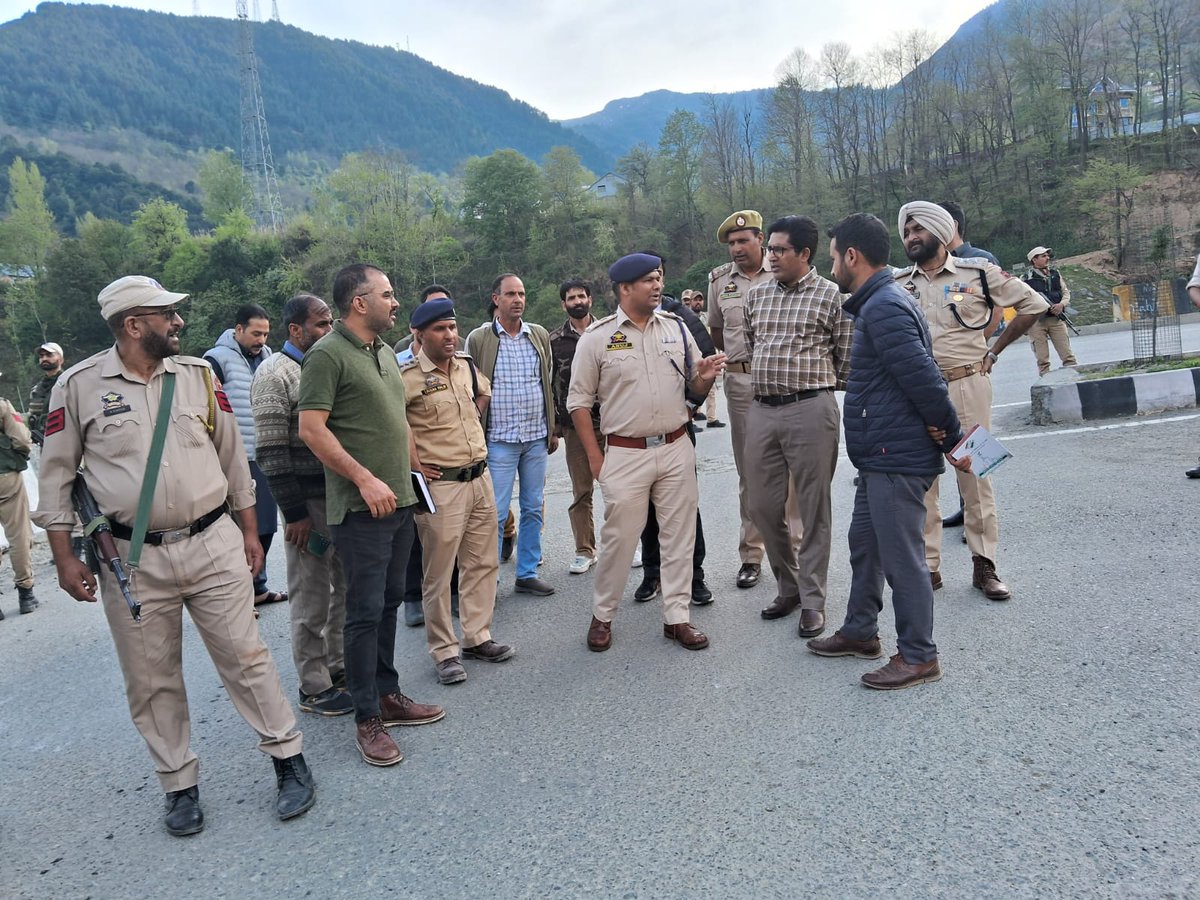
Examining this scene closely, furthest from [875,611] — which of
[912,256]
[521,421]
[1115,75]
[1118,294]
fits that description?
[1115,75]

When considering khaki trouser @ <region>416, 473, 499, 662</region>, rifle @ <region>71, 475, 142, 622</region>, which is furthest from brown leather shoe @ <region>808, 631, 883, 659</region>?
rifle @ <region>71, 475, 142, 622</region>

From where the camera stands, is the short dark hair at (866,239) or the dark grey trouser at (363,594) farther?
the short dark hair at (866,239)

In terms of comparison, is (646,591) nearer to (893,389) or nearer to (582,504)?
(582,504)

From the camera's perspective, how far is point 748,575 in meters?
4.97

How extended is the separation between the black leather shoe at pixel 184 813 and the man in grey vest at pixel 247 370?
95.5 inches

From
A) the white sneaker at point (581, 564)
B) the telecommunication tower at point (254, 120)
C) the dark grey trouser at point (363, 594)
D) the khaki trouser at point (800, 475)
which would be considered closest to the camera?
the dark grey trouser at point (363, 594)

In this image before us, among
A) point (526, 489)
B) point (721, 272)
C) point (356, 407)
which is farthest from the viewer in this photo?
point (526, 489)

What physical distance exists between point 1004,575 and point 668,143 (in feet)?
238

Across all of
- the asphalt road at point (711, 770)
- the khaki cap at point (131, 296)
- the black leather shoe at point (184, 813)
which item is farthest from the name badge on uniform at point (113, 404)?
the asphalt road at point (711, 770)

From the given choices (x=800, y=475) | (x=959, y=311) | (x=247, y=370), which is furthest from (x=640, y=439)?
(x=247, y=370)

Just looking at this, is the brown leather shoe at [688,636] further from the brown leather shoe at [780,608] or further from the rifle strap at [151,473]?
the rifle strap at [151,473]

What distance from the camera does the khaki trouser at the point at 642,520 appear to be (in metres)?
4.15

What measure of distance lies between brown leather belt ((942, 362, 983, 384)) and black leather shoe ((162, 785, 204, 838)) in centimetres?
435

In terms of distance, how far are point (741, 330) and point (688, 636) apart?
201 centimetres
